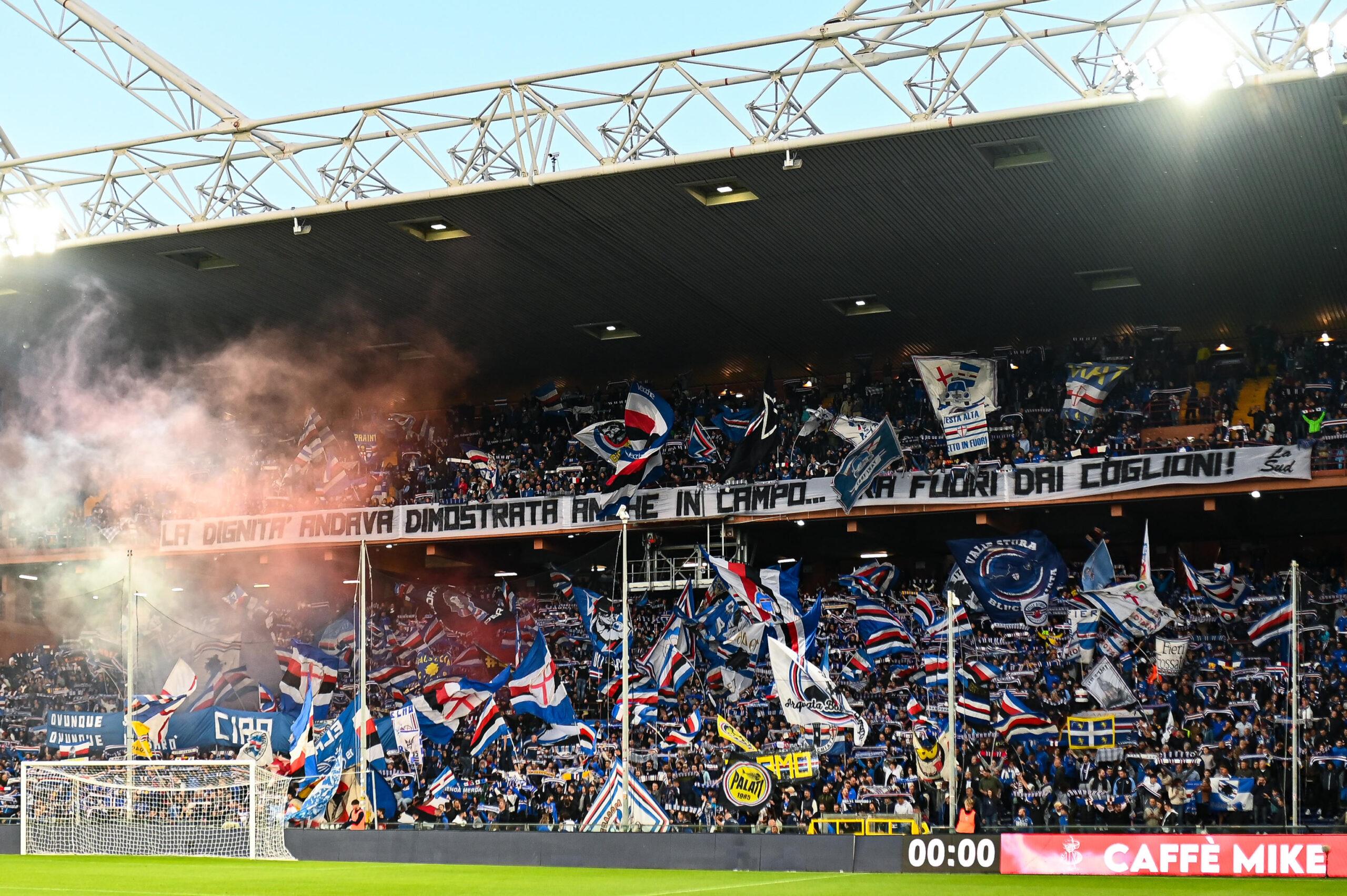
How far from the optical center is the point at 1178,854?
63.7ft

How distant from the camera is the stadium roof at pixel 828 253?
2698 cm

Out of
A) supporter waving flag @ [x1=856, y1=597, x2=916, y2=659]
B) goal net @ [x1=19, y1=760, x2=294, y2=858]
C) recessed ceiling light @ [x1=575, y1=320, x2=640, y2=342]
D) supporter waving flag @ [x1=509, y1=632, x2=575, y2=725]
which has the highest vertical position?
recessed ceiling light @ [x1=575, y1=320, x2=640, y2=342]

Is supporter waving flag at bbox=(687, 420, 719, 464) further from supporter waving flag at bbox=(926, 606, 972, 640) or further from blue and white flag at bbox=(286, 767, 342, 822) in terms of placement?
blue and white flag at bbox=(286, 767, 342, 822)

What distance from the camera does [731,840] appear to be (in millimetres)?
23766

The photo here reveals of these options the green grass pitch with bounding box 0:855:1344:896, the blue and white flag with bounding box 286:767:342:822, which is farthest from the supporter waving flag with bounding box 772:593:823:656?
the blue and white flag with bounding box 286:767:342:822

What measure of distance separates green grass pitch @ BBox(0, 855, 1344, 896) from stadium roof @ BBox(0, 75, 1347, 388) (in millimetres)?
12262

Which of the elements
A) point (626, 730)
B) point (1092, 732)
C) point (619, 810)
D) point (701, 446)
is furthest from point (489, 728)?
point (1092, 732)

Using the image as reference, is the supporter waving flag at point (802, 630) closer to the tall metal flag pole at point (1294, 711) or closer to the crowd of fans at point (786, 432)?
the crowd of fans at point (786, 432)

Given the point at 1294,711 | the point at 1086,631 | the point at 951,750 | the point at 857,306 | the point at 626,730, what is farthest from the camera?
the point at 857,306

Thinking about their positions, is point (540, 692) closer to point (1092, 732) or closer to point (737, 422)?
point (737, 422)

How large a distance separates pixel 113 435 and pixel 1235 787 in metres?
31.3

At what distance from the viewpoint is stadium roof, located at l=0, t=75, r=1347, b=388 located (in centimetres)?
2698

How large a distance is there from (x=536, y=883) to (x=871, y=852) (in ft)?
17.2

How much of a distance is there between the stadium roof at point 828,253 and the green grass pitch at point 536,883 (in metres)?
12.3
